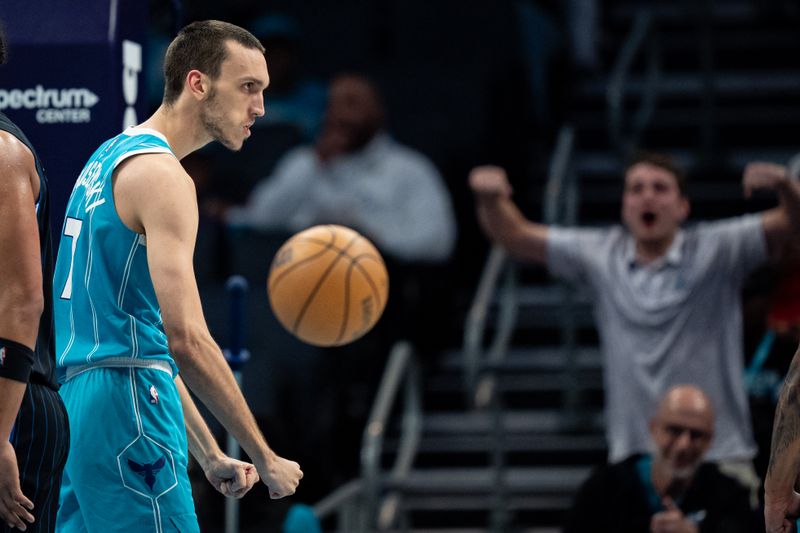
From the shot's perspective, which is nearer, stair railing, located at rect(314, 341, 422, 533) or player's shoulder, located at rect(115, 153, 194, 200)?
player's shoulder, located at rect(115, 153, 194, 200)

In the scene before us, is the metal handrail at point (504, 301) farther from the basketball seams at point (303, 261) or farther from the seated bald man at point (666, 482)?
the basketball seams at point (303, 261)

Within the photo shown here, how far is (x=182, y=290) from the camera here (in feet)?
12.7

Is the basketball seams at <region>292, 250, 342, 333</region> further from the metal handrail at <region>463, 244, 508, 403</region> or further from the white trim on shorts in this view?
the metal handrail at <region>463, 244, 508, 403</region>

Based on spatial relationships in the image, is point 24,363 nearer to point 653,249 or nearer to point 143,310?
point 143,310

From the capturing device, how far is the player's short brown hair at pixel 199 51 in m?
4.26

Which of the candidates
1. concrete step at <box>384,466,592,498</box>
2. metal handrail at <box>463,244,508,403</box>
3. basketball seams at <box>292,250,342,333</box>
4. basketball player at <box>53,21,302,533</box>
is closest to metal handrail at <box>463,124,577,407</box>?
metal handrail at <box>463,244,508,403</box>

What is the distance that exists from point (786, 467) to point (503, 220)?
3.64 m

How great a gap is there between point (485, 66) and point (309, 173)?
114 inches

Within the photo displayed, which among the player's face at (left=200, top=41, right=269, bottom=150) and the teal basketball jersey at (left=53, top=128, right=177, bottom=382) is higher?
the player's face at (left=200, top=41, right=269, bottom=150)

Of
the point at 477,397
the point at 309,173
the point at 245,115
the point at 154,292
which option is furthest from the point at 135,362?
the point at 309,173

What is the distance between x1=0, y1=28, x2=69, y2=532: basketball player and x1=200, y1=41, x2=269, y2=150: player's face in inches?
24.8

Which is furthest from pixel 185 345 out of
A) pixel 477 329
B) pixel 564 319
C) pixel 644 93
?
pixel 644 93

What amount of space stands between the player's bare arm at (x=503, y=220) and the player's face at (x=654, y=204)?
0.56m

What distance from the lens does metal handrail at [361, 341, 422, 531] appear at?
324 inches
